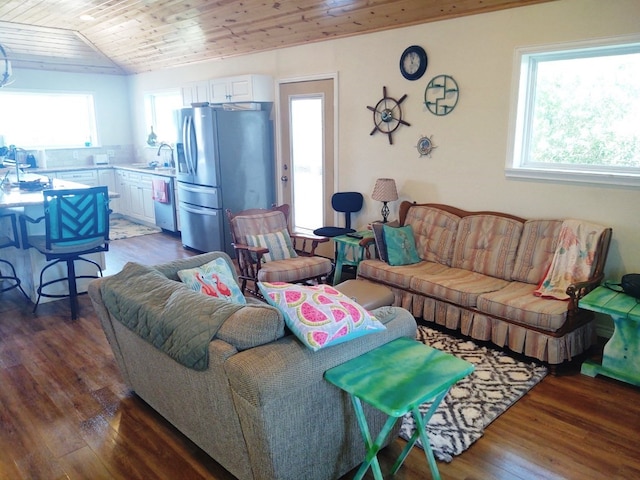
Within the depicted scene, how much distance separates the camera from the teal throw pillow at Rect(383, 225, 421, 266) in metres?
4.20

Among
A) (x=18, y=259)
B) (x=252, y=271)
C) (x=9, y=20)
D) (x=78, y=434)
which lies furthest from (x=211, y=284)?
(x=9, y=20)

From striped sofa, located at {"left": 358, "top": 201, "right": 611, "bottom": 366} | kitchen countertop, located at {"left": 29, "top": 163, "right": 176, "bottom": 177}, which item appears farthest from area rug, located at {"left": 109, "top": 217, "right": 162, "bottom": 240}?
striped sofa, located at {"left": 358, "top": 201, "right": 611, "bottom": 366}

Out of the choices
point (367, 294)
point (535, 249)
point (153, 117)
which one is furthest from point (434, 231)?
point (153, 117)

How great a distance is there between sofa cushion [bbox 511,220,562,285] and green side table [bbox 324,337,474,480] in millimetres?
1882

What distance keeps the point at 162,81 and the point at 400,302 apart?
555 cm

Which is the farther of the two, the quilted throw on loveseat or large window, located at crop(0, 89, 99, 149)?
large window, located at crop(0, 89, 99, 149)

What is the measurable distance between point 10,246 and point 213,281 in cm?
284

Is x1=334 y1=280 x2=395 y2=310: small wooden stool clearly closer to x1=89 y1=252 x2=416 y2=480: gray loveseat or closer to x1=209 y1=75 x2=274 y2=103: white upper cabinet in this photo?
x1=89 y1=252 x2=416 y2=480: gray loveseat

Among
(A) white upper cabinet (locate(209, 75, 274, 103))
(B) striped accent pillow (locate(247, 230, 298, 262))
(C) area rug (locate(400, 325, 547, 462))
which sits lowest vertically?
(C) area rug (locate(400, 325, 547, 462))

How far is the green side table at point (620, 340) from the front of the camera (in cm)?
294

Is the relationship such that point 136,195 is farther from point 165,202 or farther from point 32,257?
point 32,257

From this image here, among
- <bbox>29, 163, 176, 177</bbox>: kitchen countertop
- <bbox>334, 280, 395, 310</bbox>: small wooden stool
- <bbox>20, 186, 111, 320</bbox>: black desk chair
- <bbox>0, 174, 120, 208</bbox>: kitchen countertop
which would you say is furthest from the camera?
<bbox>29, 163, 176, 177</bbox>: kitchen countertop

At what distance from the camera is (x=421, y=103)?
4453 mm

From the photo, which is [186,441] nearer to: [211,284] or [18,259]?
[211,284]
